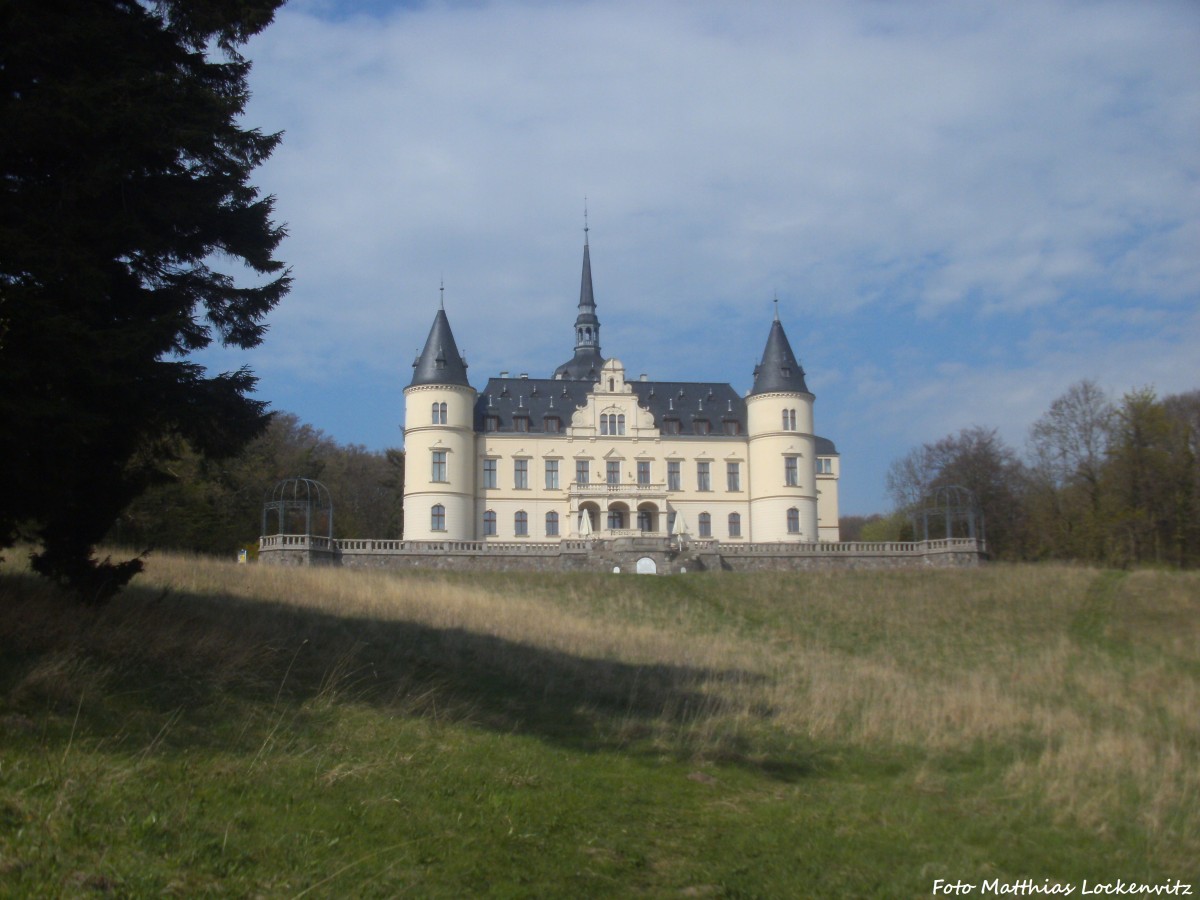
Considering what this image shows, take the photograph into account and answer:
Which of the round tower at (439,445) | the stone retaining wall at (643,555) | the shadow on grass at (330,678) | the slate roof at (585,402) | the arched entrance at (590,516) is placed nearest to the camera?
the shadow on grass at (330,678)

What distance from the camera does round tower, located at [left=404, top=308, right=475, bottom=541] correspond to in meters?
50.9

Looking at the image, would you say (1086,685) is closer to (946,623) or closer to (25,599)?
(946,623)

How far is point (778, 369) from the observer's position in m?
54.6

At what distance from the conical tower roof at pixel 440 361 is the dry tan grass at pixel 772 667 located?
2715 cm

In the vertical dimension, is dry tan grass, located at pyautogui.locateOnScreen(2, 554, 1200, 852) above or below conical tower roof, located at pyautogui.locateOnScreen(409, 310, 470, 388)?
below

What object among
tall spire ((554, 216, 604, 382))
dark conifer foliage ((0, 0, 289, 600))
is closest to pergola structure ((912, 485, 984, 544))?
tall spire ((554, 216, 604, 382))

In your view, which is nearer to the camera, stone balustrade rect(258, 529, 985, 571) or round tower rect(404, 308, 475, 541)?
stone balustrade rect(258, 529, 985, 571)

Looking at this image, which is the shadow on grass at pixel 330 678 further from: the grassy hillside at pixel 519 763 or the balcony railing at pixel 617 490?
the balcony railing at pixel 617 490

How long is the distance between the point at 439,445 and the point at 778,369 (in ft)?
57.7

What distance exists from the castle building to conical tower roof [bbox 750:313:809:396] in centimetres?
6

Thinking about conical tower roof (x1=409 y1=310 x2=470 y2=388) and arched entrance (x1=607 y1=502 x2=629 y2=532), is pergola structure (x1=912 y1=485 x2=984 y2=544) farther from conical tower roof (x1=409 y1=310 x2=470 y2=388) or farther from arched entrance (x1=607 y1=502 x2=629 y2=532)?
conical tower roof (x1=409 y1=310 x2=470 y2=388)

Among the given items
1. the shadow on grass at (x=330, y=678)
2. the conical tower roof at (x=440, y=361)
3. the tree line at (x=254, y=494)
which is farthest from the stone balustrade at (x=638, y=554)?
the shadow on grass at (x=330, y=678)

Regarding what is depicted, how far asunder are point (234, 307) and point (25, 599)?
3.24m

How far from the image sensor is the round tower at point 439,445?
50875mm
